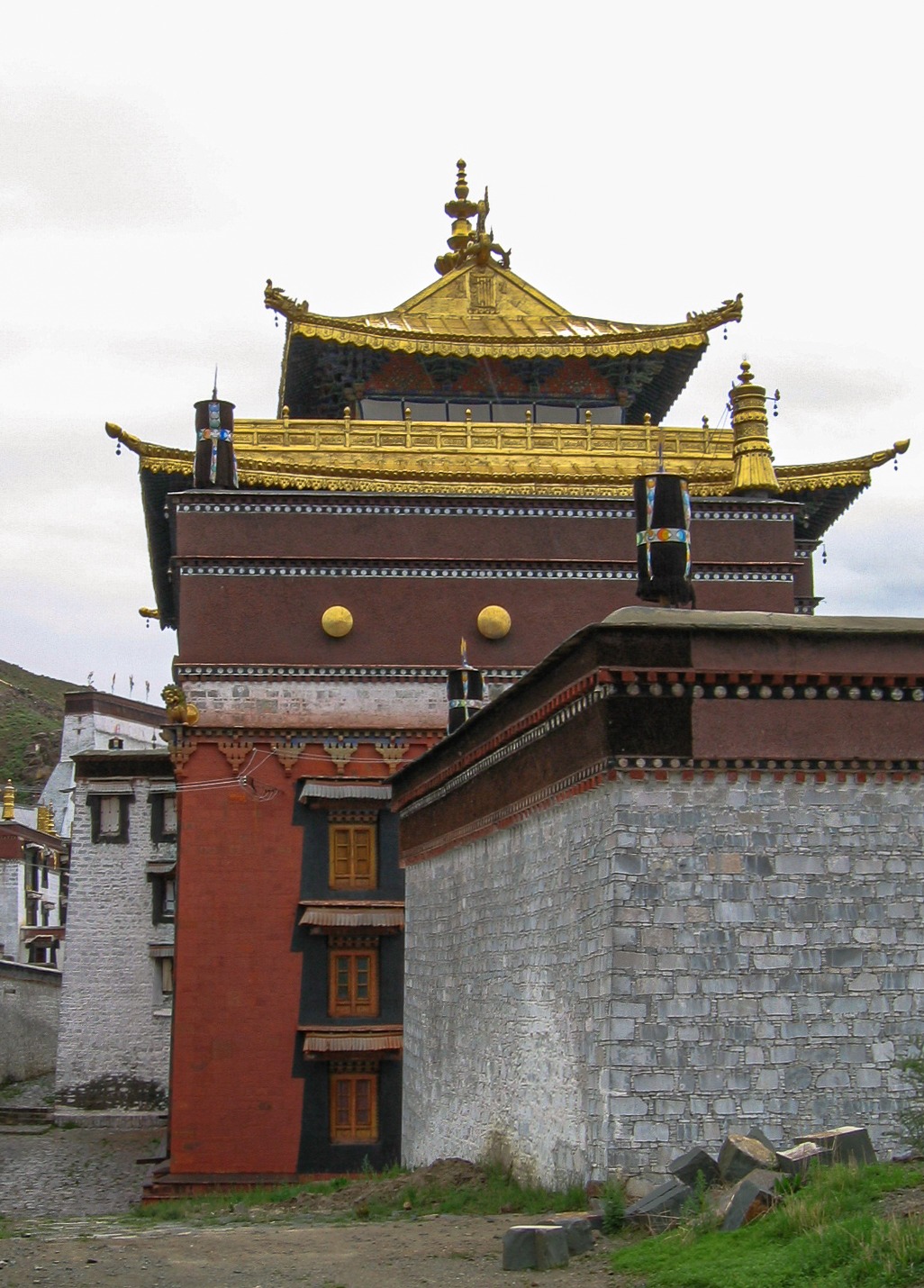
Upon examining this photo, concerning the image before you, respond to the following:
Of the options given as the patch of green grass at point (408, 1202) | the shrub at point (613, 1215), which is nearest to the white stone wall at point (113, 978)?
the patch of green grass at point (408, 1202)

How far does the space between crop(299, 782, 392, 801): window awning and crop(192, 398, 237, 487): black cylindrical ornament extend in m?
5.08

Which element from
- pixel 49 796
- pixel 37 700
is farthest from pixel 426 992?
pixel 37 700

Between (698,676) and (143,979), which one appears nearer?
(698,676)

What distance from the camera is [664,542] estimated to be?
53.3 feet

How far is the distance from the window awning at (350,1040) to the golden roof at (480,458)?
8485 millimetres

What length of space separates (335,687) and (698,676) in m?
13.0

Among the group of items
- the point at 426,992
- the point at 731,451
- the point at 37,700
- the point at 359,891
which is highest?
the point at 37,700

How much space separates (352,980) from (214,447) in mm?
8730

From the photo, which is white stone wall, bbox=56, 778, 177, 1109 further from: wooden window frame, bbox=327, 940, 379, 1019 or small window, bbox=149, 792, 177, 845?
wooden window frame, bbox=327, 940, 379, 1019

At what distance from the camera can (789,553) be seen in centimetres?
2680

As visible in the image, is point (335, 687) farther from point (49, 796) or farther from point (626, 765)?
point (49, 796)

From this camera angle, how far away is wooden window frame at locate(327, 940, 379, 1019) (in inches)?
991

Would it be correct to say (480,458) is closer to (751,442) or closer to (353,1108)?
(751,442)

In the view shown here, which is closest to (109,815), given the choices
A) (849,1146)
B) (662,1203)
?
(662,1203)
